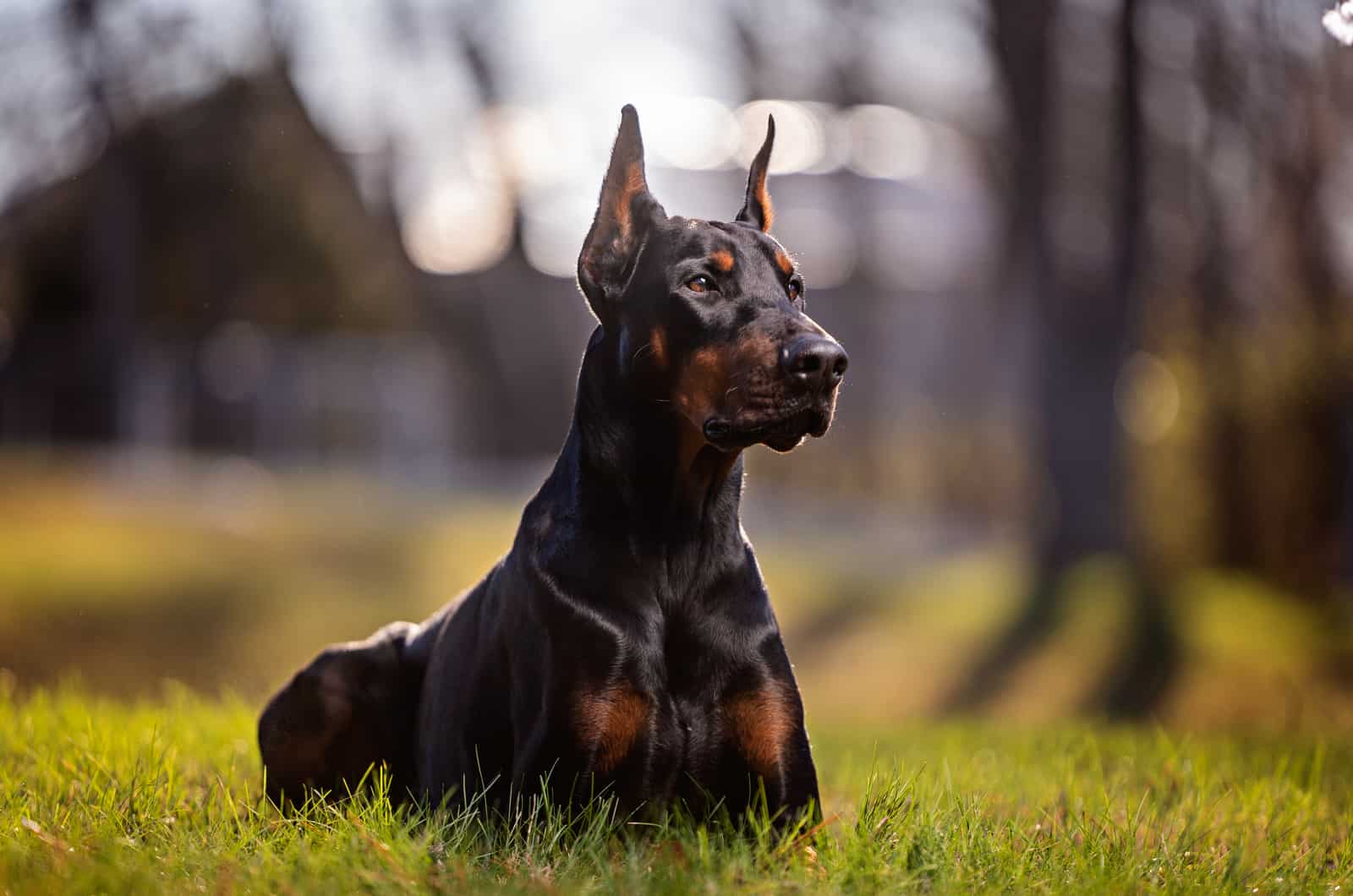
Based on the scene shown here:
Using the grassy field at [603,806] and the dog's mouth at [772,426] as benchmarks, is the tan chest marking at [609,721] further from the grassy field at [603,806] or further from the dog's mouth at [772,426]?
the dog's mouth at [772,426]

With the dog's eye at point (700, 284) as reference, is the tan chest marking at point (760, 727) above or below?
below

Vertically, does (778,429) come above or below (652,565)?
above

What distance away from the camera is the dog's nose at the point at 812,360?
10.0 ft

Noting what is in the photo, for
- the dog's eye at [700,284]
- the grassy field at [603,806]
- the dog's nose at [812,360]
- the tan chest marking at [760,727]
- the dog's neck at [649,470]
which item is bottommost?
the grassy field at [603,806]

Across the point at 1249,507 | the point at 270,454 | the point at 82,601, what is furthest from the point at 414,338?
the point at 1249,507

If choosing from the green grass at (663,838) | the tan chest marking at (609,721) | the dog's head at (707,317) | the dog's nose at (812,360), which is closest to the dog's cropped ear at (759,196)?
the dog's head at (707,317)

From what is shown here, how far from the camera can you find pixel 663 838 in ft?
10.1

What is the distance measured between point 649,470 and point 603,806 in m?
0.80

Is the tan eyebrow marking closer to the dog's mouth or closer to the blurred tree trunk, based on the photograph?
the dog's mouth

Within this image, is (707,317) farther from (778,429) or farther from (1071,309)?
(1071,309)

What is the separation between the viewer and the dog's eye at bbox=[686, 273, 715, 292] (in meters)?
3.37

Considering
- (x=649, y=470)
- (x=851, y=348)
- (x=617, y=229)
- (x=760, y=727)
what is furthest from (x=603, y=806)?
(x=851, y=348)

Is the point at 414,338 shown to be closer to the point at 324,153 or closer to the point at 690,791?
the point at 324,153

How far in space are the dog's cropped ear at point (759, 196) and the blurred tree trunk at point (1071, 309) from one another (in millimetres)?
8336
